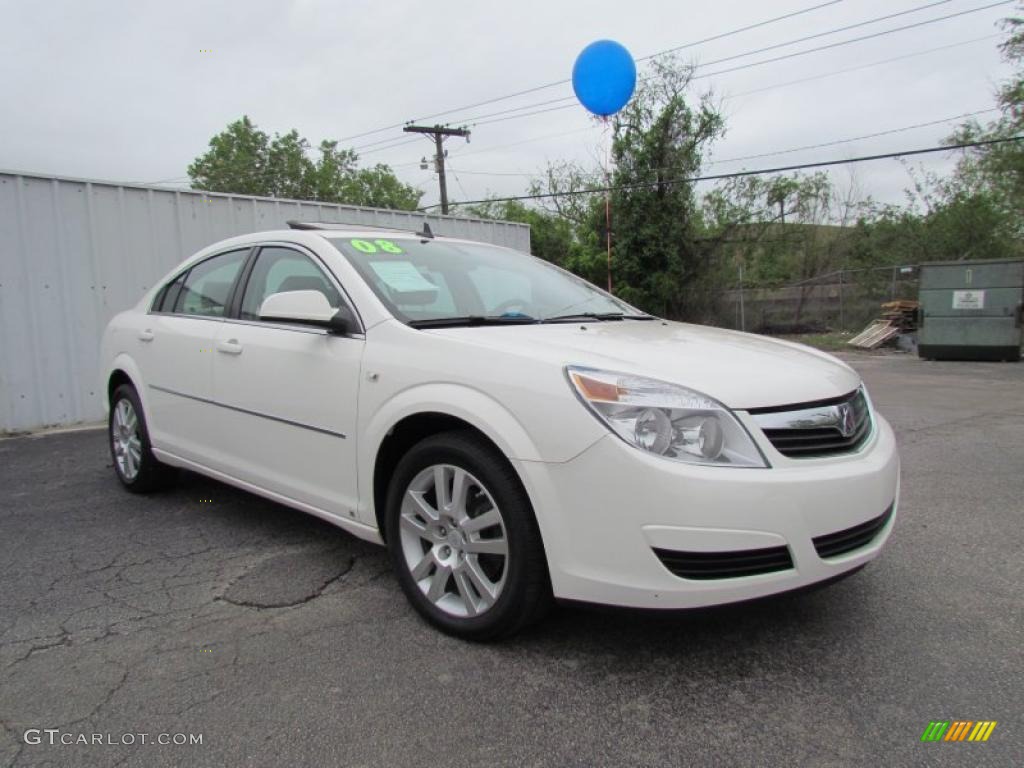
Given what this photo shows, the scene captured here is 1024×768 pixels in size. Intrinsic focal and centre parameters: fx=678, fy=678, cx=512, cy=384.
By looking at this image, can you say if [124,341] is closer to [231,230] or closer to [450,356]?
[450,356]

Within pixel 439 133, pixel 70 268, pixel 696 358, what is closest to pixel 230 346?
pixel 696 358

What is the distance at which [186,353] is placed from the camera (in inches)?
147

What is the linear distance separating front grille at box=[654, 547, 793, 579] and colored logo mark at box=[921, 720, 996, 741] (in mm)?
611

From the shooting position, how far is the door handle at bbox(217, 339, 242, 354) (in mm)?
3349

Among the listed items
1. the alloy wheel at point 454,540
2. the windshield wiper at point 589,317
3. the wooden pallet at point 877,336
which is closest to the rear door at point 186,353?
the alloy wheel at point 454,540

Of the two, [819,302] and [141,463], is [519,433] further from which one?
[819,302]

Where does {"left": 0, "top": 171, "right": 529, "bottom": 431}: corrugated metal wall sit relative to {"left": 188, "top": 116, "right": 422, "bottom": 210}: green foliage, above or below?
below

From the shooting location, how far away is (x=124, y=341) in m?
4.36

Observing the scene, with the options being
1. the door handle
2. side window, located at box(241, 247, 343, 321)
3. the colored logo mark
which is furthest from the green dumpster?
the door handle

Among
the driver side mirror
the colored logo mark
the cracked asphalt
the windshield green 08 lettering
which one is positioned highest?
the windshield green 08 lettering

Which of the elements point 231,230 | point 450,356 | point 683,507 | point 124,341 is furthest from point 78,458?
point 683,507

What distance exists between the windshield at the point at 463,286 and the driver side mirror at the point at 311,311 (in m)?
0.18

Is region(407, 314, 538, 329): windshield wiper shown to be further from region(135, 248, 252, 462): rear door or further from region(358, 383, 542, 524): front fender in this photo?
region(135, 248, 252, 462): rear door

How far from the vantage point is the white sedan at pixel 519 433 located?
79.1 inches
